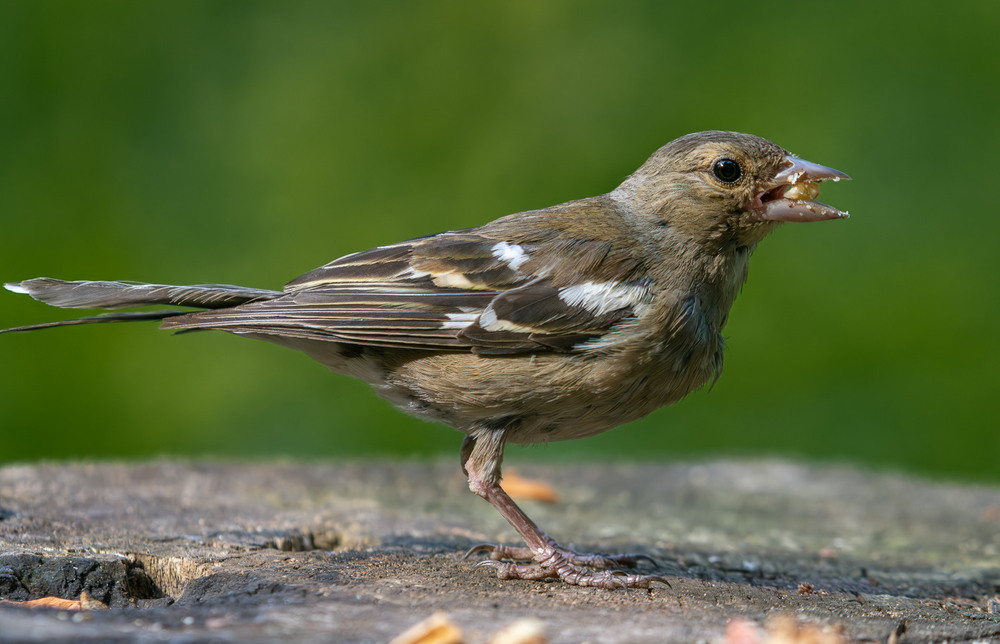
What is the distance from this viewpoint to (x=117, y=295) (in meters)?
3.79

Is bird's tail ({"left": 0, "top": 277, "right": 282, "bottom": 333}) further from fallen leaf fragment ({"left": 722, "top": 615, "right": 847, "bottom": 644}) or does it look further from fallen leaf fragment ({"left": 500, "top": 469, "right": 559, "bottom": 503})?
fallen leaf fragment ({"left": 722, "top": 615, "right": 847, "bottom": 644})

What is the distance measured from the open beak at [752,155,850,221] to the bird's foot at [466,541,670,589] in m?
1.43

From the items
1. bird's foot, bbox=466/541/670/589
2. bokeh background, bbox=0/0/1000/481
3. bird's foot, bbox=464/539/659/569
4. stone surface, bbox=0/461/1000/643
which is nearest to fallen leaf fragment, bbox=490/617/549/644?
stone surface, bbox=0/461/1000/643

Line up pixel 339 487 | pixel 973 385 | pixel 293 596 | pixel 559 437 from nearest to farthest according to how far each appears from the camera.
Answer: pixel 293 596 → pixel 559 437 → pixel 339 487 → pixel 973 385


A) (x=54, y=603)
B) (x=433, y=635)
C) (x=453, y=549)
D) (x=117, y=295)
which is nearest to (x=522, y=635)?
(x=433, y=635)

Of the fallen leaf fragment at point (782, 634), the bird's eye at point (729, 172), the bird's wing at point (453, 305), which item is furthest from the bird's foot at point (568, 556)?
the bird's eye at point (729, 172)

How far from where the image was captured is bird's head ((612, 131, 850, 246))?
4.10 meters

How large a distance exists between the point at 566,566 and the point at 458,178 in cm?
440

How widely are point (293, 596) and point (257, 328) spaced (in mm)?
1173

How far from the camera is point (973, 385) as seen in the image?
7082 mm

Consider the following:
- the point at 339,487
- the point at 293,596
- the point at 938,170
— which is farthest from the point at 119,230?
the point at 938,170

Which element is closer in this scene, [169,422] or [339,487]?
[339,487]

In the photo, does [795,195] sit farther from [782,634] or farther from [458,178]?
[458,178]

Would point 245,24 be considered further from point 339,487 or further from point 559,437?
point 559,437
